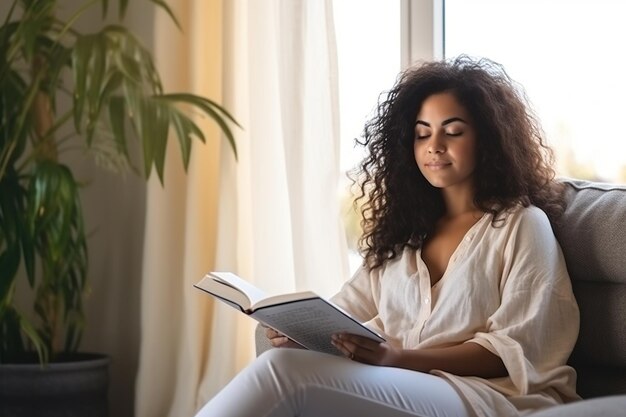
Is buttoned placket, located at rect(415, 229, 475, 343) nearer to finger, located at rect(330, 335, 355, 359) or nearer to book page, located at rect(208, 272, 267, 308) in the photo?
finger, located at rect(330, 335, 355, 359)

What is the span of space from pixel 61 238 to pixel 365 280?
0.95 m

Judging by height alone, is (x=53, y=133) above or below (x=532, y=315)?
above

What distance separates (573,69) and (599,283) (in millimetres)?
874

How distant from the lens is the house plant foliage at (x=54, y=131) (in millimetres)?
2873

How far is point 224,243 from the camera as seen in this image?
121 inches

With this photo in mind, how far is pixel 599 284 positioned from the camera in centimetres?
207

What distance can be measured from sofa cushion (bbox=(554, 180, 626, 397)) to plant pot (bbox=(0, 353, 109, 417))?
1459 millimetres

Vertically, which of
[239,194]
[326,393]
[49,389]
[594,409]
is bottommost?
[49,389]

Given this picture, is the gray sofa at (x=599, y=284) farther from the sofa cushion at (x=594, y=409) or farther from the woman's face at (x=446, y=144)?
the sofa cushion at (x=594, y=409)

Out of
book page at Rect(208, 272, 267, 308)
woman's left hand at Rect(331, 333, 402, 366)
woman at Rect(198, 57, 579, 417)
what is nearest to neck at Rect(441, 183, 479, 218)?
woman at Rect(198, 57, 579, 417)

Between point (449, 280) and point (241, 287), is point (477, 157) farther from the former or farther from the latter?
Answer: point (241, 287)

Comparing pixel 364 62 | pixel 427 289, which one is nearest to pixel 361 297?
pixel 427 289

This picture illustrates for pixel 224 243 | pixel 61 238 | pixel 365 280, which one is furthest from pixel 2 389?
pixel 365 280

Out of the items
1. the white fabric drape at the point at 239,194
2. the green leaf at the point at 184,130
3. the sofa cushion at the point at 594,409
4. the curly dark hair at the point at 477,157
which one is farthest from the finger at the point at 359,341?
the green leaf at the point at 184,130
